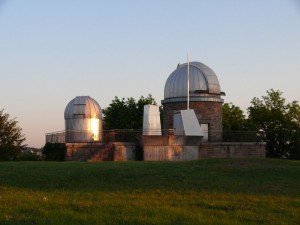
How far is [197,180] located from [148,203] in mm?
4501

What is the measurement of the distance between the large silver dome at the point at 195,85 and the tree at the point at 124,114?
11192mm

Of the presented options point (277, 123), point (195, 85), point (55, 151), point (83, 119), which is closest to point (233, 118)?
point (277, 123)

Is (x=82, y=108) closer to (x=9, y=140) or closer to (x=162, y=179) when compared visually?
(x=9, y=140)

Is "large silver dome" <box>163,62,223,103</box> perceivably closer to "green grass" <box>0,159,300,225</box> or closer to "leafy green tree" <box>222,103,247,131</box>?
"leafy green tree" <box>222,103,247,131</box>

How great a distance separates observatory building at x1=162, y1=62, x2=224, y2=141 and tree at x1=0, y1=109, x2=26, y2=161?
11.9 meters

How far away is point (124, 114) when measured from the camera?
152ft

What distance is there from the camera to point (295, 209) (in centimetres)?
1004

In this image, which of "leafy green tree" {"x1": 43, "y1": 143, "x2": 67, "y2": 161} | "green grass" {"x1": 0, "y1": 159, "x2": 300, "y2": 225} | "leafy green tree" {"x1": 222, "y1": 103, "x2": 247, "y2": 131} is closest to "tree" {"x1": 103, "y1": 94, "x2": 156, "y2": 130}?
"leafy green tree" {"x1": 222, "y1": 103, "x2": 247, "y2": 131}

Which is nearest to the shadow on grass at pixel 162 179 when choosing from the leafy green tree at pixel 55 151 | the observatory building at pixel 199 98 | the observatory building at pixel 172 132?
the observatory building at pixel 172 132

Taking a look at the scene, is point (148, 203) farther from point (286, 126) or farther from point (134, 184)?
point (286, 126)

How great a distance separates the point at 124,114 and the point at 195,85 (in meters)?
13.9

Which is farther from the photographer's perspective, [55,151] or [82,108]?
[82,108]

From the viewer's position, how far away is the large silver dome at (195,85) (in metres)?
33.7

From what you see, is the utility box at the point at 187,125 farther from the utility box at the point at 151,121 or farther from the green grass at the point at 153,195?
the green grass at the point at 153,195
